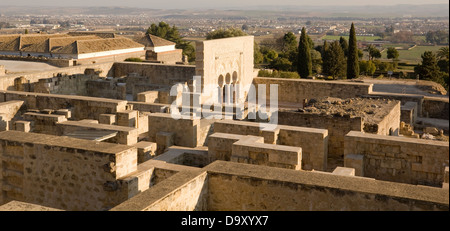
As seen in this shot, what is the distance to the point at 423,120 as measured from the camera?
16.7 meters

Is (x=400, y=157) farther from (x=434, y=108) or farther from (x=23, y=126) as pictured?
(x=434, y=108)

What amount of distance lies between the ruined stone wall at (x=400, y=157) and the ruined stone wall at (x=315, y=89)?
8.80m

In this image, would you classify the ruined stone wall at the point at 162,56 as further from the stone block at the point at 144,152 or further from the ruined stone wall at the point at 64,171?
the ruined stone wall at the point at 64,171

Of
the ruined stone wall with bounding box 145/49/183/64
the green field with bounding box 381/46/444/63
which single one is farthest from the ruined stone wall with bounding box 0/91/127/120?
the green field with bounding box 381/46/444/63

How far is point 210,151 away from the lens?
913cm

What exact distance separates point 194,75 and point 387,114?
8.73 metres

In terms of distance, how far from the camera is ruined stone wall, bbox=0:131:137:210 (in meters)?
6.84

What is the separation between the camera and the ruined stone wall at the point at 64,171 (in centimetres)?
684

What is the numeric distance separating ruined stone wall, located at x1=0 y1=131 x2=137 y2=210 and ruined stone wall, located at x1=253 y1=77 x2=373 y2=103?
1195 centimetres

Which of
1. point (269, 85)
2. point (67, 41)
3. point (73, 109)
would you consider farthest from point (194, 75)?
point (67, 41)

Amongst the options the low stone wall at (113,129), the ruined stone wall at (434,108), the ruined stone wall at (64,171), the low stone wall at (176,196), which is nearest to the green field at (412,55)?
the ruined stone wall at (434,108)

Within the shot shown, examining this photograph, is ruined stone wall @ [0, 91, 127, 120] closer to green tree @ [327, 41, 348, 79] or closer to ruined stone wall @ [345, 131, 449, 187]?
ruined stone wall @ [345, 131, 449, 187]

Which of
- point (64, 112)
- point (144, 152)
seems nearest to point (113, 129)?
point (144, 152)
